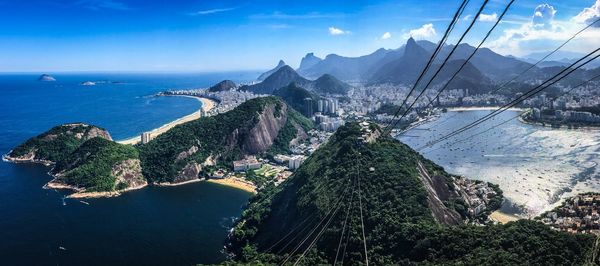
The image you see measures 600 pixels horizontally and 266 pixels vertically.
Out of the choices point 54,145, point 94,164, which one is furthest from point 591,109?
point 54,145

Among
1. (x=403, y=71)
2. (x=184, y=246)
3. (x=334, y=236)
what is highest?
(x=403, y=71)

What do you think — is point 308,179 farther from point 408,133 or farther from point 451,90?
point 451,90

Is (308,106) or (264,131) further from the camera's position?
(308,106)

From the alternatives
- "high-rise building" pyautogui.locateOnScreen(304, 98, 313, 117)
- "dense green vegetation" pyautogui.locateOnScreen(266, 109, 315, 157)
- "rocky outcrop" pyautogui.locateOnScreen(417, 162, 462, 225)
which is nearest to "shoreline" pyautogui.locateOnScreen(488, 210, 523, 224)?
"rocky outcrop" pyautogui.locateOnScreen(417, 162, 462, 225)

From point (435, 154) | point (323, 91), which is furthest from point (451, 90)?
point (435, 154)

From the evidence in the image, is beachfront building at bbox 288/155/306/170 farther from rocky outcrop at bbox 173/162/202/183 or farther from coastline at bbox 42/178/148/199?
coastline at bbox 42/178/148/199

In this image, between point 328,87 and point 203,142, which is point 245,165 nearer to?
point 203,142

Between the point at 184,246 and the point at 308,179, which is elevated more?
the point at 308,179
